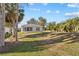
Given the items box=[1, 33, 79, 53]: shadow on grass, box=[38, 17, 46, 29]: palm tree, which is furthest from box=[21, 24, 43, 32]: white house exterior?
box=[1, 33, 79, 53]: shadow on grass

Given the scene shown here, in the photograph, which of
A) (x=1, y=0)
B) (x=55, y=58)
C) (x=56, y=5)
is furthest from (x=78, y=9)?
(x=1, y=0)

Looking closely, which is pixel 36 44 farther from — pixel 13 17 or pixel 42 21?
pixel 13 17

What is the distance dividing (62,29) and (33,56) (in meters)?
0.51

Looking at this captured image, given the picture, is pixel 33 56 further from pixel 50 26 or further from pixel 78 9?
pixel 78 9

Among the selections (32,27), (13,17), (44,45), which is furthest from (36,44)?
(13,17)

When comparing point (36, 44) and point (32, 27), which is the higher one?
point (32, 27)

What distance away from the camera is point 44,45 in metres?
4.49

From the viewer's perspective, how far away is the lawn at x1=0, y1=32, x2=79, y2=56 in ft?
14.5

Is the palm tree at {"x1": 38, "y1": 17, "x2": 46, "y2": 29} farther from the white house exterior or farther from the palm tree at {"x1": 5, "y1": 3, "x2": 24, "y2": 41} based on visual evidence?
the palm tree at {"x1": 5, "y1": 3, "x2": 24, "y2": 41}

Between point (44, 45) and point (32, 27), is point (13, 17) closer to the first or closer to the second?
point (32, 27)

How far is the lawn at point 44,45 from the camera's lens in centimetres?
442

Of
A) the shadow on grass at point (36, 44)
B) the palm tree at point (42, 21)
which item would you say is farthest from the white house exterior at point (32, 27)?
the shadow on grass at point (36, 44)

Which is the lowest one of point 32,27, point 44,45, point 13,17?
point 44,45

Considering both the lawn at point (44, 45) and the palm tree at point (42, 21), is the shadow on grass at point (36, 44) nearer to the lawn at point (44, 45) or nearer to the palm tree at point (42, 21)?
the lawn at point (44, 45)
